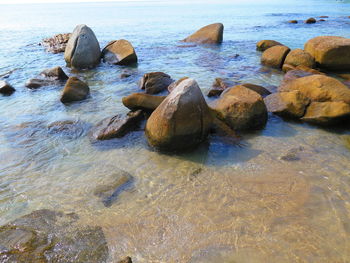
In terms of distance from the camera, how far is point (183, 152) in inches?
200

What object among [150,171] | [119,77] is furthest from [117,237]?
[119,77]

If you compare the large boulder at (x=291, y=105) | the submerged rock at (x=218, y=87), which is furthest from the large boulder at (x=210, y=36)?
the large boulder at (x=291, y=105)

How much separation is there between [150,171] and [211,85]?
5.00m

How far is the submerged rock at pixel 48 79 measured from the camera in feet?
30.6

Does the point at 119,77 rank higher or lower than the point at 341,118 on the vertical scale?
lower

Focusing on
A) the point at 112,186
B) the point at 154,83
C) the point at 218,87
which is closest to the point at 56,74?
the point at 154,83

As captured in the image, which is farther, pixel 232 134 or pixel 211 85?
pixel 211 85

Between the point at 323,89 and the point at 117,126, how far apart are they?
4.54 m

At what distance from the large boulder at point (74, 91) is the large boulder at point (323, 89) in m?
5.75

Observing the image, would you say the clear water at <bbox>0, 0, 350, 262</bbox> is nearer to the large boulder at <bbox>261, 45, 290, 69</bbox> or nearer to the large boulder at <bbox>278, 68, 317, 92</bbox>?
the large boulder at <bbox>278, 68, 317, 92</bbox>

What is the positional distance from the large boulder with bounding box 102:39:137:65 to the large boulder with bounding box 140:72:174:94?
3.54 m

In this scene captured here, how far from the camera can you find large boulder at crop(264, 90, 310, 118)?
6215 mm

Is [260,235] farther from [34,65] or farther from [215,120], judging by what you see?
[34,65]

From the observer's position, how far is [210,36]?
55.0ft
